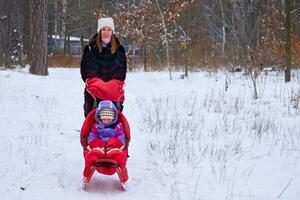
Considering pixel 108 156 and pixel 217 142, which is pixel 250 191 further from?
pixel 217 142

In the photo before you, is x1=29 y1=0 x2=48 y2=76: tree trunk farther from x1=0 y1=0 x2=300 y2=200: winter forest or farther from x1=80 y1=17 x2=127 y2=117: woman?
x1=80 y1=17 x2=127 y2=117: woman

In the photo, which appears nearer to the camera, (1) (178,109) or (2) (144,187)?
(2) (144,187)

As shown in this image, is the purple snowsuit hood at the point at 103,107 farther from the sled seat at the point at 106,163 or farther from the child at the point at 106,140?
the sled seat at the point at 106,163

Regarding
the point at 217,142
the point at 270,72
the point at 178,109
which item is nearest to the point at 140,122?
the point at 178,109

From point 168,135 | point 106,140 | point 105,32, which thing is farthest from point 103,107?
point 168,135

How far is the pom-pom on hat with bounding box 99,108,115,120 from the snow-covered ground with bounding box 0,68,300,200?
30.9 inches

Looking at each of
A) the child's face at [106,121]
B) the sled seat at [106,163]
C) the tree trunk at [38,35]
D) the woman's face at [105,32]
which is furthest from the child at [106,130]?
the tree trunk at [38,35]

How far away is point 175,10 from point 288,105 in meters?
10.6

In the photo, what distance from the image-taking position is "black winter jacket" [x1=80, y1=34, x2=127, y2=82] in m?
5.95

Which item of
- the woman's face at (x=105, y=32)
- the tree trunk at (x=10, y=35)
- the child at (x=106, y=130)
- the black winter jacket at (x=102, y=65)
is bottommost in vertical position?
the child at (x=106, y=130)

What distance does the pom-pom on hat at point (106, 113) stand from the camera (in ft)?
17.4

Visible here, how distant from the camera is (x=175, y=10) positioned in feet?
62.8

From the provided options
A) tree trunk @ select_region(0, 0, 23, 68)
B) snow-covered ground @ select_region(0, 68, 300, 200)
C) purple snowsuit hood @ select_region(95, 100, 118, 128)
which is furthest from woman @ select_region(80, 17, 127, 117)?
tree trunk @ select_region(0, 0, 23, 68)

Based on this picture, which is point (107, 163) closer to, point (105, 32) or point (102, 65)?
point (102, 65)
